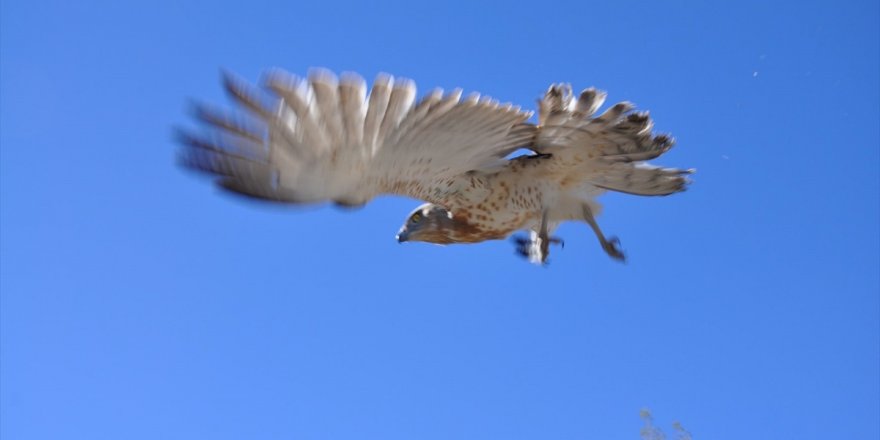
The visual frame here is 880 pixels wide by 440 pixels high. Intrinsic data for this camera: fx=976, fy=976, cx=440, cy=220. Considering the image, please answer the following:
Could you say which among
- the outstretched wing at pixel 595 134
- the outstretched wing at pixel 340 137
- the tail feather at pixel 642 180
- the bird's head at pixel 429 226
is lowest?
the outstretched wing at pixel 340 137

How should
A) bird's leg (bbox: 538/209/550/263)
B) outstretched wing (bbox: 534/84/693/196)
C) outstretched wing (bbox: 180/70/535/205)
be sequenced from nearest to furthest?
outstretched wing (bbox: 180/70/535/205) < outstretched wing (bbox: 534/84/693/196) < bird's leg (bbox: 538/209/550/263)

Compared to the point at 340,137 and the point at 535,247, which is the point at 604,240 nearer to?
the point at 535,247

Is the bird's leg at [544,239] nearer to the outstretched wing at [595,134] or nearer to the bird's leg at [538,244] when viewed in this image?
the bird's leg at [538,244]

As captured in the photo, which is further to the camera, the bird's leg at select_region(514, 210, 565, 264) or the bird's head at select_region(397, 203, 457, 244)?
the bird's leg at select_region(514, 210, 565, 264)

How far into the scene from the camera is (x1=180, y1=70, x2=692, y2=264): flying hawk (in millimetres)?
5090

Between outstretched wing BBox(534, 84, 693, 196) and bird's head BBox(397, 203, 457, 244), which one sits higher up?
outstretched wing BBox(534, 84, 693, 196)


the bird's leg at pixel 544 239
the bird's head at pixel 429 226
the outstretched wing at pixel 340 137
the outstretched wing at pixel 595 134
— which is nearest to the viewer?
the outstretched wing at pixel 340 137

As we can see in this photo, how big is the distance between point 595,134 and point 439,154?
103 cm

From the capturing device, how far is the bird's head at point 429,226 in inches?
263

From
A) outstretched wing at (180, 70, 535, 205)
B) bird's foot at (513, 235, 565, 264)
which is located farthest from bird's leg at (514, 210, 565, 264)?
outstretched wing at (180, 70, 535, 205)

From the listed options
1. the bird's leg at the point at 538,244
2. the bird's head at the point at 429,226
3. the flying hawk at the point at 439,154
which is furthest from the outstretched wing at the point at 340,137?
the bird's leg at the point at 538,244

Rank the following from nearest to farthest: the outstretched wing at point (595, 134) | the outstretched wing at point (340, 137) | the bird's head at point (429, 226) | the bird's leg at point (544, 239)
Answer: the outstretched wing at point (340, 137), the outstretched wing at point (595, 134), the bird's head at point (429, 226), the bird's leg at point (544, 239)

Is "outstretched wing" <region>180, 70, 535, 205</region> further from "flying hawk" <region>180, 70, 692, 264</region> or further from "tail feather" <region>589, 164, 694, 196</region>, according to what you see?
"tail feather" <region>589, 164, 694, 196</region>

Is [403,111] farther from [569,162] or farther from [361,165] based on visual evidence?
[569,162]
